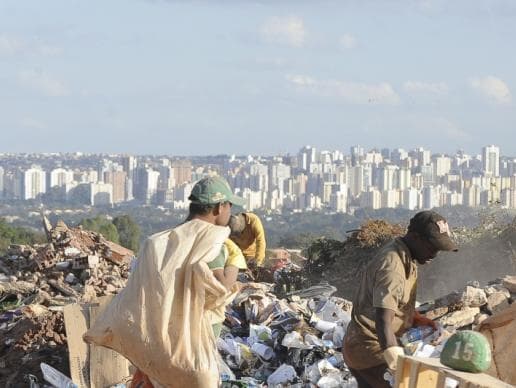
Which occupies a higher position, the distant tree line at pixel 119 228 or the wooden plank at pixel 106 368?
the wooden plank at pixel 106 368

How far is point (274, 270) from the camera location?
578 inches

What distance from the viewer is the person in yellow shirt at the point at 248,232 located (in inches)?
416

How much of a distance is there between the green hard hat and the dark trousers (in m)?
0.87

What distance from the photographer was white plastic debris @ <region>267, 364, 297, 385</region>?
831 centimetres

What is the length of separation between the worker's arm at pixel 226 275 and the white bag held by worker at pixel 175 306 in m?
0.05

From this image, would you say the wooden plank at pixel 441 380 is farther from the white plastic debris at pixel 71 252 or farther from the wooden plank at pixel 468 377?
the white plastic debris at pixel 71 252

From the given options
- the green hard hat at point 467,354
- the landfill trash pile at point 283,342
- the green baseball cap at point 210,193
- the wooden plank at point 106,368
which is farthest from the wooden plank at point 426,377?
the wooden plank at point 106,368

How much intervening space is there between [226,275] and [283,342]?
4.09 metres

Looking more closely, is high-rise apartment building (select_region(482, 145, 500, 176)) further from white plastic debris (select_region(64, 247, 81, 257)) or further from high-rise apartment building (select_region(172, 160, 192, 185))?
white plastic debris (select_region(64, 247, 81, 257))

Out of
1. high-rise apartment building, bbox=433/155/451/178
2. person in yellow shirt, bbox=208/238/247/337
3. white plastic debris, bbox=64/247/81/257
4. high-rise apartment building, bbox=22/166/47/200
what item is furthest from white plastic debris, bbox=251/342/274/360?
high-rise apartment building, bbox=22/166/47/200

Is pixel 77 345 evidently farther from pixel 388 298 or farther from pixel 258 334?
pixel 388 298

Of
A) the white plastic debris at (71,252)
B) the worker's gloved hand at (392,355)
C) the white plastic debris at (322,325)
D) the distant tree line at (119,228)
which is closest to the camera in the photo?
the worker's gloved hand at (392,355)

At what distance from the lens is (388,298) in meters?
4.96

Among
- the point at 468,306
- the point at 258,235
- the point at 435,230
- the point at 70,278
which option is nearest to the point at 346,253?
the point at 70,278
